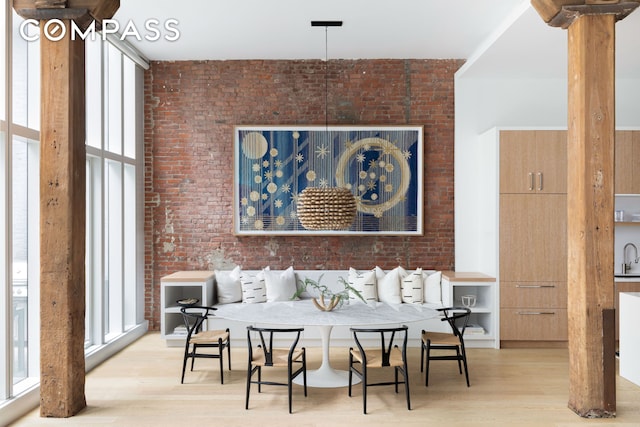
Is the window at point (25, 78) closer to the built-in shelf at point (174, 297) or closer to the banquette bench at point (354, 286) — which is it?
the built-in shelf at point (174, 297)

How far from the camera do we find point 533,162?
22.7 feet

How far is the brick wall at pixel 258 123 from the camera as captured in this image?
7742 mm

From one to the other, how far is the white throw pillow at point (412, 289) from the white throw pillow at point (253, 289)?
1.84 meters

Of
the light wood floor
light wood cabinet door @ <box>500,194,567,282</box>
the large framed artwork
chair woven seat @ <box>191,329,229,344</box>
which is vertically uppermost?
the large framed artwork

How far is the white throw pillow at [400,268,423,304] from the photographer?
7.15 metres

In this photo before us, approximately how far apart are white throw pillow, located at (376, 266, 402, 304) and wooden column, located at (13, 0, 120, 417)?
3920 mm

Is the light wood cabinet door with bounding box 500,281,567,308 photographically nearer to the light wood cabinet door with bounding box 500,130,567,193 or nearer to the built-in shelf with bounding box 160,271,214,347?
the light wood cabinet door with bounding box 500,130,567,193

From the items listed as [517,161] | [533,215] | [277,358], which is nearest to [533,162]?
[517,161]

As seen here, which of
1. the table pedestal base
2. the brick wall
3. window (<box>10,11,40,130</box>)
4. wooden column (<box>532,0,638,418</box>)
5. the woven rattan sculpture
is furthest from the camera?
the brick wall

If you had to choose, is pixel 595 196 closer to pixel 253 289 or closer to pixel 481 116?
pixel 481 116

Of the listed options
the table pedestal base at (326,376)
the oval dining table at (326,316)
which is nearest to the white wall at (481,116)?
the oval dining table at (326,316)

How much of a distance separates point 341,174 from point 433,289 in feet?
6.53

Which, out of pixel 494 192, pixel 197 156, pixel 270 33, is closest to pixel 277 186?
pixel 197 156

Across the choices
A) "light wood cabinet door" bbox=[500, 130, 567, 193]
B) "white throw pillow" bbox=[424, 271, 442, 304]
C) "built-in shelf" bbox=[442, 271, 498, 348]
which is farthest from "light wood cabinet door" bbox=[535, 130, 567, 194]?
"white throw pillow" bbox=[424, 271, 442, 304]
